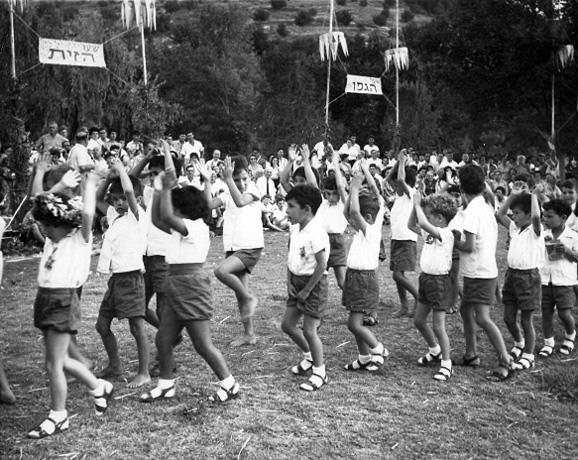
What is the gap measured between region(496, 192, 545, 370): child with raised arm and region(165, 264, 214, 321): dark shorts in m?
3.00

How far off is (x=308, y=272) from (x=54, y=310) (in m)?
→ 2.00

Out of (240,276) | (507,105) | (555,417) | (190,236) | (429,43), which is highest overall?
(429,43)

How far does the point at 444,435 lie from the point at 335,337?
263 centimetres

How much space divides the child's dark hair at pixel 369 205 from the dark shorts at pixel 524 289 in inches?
57.2

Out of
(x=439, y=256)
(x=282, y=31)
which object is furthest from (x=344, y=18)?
(x=439, y=256)

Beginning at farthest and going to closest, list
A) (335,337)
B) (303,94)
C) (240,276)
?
1. (303,94)
2. (335,337)
3. (240,276)

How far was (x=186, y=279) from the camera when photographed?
497 centimetres

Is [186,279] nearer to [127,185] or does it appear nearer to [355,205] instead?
[127,185]

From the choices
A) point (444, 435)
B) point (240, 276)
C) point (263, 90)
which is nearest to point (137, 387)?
point (240, 276)

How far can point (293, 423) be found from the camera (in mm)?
4801

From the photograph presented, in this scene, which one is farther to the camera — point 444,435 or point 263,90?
point 263,90

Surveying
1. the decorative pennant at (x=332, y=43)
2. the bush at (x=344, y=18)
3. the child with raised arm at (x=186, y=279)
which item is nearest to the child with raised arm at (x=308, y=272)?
the child with raised arm at (x=186, y=279)

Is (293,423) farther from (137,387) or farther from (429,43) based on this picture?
(429,43)

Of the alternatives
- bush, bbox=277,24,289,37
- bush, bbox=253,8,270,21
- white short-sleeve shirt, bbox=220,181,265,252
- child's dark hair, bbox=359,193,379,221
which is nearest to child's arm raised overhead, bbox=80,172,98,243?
white short-sleeve shirt, bbox=220,181,265,252
